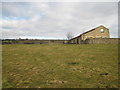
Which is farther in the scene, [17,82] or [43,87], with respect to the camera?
[17,82]

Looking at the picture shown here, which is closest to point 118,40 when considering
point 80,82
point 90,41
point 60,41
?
point 90,41

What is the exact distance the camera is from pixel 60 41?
124 ft

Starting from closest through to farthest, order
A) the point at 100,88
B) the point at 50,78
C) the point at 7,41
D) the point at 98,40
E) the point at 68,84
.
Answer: the point at 100,88, the point at 68,84, the point at 50,78, the point at 98,40, the point at 7,41

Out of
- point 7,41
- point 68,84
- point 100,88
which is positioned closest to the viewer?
point 100,88

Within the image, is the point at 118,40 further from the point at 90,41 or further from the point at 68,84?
the point at 68,84

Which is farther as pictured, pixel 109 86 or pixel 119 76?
pixel 119 76

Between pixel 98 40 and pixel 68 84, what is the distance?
25.5 metres

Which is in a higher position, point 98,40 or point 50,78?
point 98,40

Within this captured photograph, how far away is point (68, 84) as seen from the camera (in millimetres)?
4398

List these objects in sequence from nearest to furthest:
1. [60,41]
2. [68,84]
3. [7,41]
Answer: [68,84] < [7,41] < [60,41]

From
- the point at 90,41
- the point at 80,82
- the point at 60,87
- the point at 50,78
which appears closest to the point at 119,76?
the point at 80,82

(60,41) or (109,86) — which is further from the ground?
(60,41)

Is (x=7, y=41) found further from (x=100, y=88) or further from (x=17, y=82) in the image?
(x=100, y=88)

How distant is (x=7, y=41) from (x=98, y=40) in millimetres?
29678
